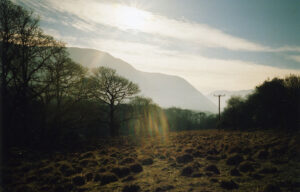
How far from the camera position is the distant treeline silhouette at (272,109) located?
83.1 ft

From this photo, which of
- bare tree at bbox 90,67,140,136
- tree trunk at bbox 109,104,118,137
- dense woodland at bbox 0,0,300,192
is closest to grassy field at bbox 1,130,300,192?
dense woodland at bbox 0,0,300,192

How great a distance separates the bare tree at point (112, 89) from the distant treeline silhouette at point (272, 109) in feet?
88.0

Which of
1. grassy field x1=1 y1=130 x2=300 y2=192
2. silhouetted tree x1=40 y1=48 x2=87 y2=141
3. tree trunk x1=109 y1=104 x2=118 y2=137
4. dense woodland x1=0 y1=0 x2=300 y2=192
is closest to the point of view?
grassy field x1=1 y1=130 x2=300 y2=192

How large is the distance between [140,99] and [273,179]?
96.0 ft

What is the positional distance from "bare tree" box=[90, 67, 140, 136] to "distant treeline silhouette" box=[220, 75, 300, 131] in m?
26.8

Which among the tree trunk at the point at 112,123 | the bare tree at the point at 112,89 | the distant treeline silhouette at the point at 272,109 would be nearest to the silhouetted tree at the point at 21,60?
the bare tree at the point at 112,89

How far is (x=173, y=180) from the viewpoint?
7.50 metres

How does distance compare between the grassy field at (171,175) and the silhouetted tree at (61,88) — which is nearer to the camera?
the grassy field at (171,175)

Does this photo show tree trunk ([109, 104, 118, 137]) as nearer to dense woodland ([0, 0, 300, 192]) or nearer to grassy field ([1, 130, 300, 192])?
dense woodland ([0, 0, 300, 192])

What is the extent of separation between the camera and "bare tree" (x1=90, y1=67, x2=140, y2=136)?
2709cm

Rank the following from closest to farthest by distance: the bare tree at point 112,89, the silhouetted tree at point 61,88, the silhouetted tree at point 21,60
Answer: the silhouetted tree at point 21,60 < the silhouetted tree at point 61,88 < the bare tree at point 112,89

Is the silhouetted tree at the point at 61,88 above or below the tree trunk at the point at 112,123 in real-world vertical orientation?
above

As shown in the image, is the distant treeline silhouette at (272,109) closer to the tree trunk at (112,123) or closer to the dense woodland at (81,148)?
the dense woodland at (81,148)

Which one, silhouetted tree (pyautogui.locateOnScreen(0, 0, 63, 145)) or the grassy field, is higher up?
silhouetted tree (pyautogui.locateOnScreen(0, 0, 63, 145))
